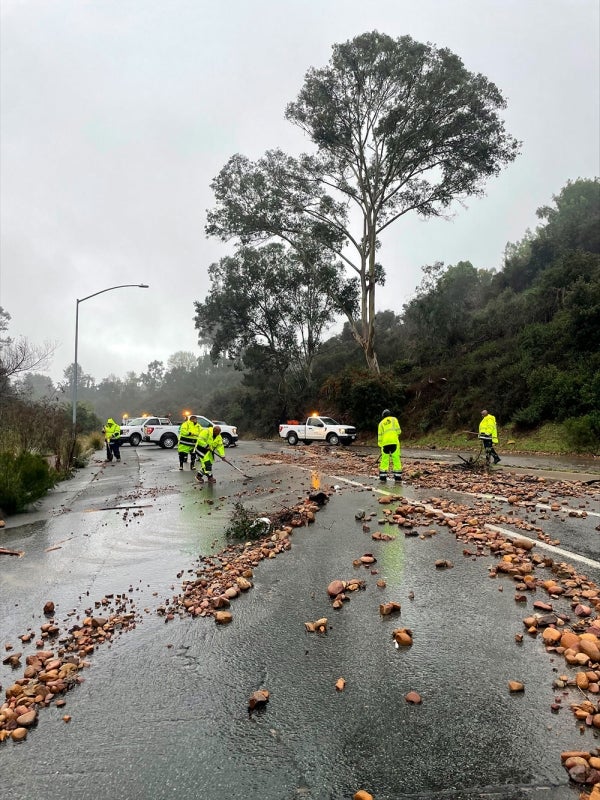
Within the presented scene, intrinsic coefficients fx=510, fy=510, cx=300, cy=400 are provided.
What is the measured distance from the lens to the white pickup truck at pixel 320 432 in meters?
26.9

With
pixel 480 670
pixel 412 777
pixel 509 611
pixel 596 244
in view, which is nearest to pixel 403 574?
pixel 509 611

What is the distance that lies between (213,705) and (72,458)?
1698cm

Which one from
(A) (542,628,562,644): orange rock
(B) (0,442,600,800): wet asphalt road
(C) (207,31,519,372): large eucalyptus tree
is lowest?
(B) (0,442,600,800): wet asphalt road

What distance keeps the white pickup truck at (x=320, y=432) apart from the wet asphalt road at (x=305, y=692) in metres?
A: 20.6

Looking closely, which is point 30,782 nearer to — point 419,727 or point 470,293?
point 419,727

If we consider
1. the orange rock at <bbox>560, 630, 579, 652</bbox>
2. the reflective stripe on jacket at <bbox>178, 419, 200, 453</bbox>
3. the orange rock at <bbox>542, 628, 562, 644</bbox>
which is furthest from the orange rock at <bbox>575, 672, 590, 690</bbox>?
the reflective stripe on jacket at <bbox>178, 419, 200, 453</bbox>

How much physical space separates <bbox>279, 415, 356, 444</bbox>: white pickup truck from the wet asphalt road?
20611 millimetres

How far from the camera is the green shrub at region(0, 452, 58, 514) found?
978cm

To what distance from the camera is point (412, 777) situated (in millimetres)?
2479

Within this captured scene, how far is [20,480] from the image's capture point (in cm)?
1011

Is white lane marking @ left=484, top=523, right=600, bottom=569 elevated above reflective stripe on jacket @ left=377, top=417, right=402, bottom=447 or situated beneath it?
situated beneath

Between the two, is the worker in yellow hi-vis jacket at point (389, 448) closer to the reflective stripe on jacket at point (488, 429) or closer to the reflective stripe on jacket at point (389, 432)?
the reflective stripe on jacket at point (389, 432)

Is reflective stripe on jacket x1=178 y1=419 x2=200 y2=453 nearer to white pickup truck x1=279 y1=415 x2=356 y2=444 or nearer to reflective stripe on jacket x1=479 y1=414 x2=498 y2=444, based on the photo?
reflective stripe on jacket x1=479 y1=414 x2=498 y2=444

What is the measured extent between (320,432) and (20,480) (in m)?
18.8
